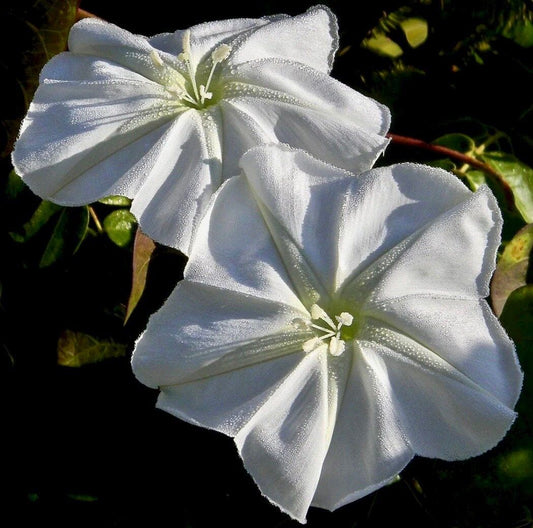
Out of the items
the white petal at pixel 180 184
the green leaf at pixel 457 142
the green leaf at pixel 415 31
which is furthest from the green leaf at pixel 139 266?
the green leaf at pixel 415 31

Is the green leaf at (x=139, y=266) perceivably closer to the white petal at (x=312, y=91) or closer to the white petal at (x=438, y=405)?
the white petal at (x=312, y=91)

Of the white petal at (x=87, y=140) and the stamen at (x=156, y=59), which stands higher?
the stamen at (x=156, y=59)

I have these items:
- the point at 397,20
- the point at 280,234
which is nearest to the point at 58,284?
the point at 280,234

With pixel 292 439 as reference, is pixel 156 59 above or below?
above

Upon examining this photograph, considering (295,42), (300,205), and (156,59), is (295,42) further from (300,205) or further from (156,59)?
(300,205)

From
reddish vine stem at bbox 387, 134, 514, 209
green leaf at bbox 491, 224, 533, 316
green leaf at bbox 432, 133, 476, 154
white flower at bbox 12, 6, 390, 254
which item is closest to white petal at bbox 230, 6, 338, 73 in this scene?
white flower at bbox 12, 6, 390, 254

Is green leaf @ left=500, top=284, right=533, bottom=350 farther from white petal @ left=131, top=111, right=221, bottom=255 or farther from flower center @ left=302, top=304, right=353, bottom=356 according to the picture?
white petal @ left=131, top=111, right=221, bottom=255

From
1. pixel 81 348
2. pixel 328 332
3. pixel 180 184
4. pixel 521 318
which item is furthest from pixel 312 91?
pixel 81 348
